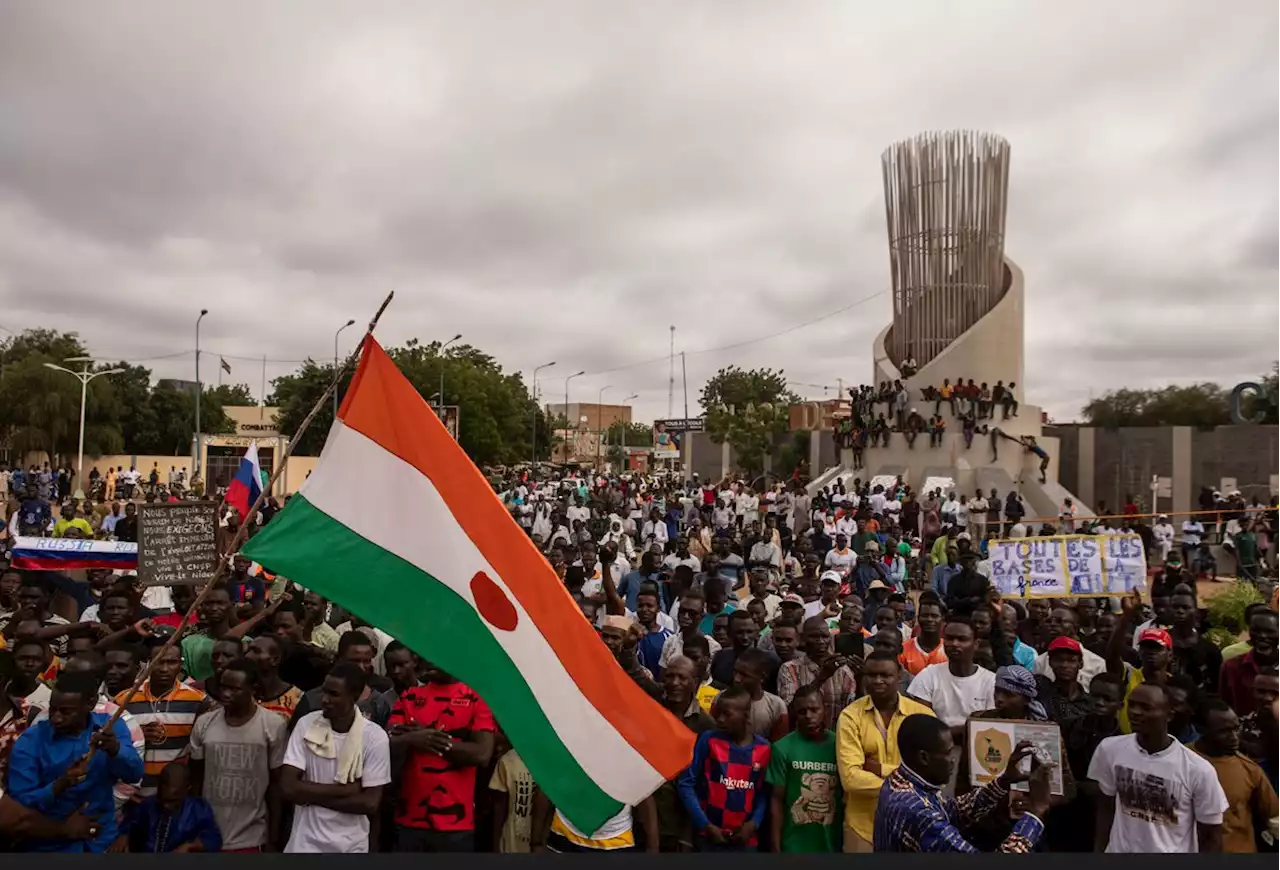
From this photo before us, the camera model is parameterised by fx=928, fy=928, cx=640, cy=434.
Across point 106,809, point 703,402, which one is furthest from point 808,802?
point 703,402

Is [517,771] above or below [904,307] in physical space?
below

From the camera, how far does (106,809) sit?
3.57m

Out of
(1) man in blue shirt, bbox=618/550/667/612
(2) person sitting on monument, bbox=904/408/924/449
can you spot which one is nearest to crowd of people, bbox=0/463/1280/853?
(1) man in blue shirt, bbox=618/550/667/612

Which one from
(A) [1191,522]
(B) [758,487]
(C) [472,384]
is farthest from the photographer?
(C) [472,384]

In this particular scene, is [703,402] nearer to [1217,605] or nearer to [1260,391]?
[1260,391]

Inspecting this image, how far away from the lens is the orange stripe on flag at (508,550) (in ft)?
10.7

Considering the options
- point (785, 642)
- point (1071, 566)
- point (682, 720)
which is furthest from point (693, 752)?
point (1071, 566)

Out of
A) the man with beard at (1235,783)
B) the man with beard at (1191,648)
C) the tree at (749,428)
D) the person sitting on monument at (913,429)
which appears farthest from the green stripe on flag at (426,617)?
the tree at (749,428)

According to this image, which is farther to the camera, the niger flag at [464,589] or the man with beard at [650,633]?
the man with beard at [650,633]

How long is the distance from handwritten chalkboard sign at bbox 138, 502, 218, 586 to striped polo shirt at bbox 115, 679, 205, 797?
2574mm

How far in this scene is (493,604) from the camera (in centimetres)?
336

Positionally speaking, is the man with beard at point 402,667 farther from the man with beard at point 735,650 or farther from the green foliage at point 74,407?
the green foliage at point 74,407

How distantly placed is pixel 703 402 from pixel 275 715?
64.4m

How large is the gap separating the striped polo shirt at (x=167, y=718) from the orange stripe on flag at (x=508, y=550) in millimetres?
1740
